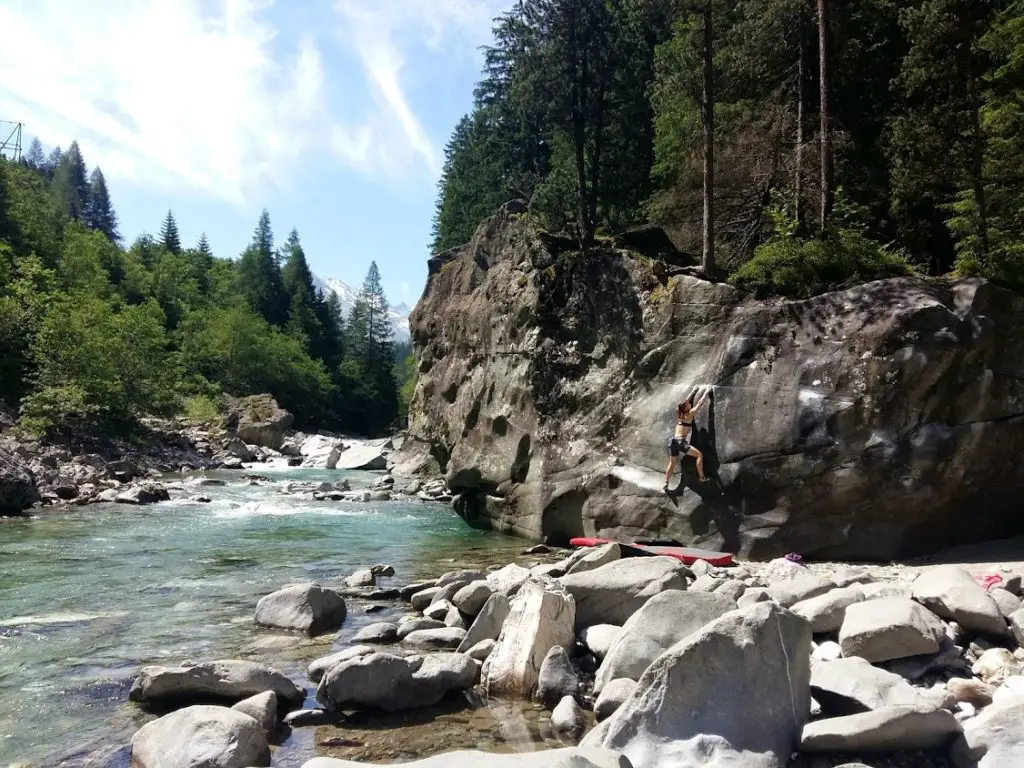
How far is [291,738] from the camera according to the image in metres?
6.15

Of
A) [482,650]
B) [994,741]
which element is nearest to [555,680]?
[482,650]

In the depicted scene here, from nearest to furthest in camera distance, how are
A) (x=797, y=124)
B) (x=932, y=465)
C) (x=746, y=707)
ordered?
(x=746, y=707), (x=932, y=465), (x=797, y=124)

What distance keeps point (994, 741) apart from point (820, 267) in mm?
10703

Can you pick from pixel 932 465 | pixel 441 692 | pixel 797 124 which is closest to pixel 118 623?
pixel 441 692

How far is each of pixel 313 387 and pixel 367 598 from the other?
71.1 meters

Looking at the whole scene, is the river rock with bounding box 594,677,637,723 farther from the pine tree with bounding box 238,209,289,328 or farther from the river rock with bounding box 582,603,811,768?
the pine tree with bounding box 238,209,289,328

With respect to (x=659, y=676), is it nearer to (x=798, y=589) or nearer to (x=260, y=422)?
(x=798, y=589)

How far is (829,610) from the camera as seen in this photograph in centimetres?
736

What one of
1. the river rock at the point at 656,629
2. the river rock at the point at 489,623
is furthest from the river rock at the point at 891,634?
the river rock at the point at 489,623

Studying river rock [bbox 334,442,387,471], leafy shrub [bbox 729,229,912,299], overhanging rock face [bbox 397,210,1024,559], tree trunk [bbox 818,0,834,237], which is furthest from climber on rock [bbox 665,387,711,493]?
river rock [bbox 334,442,387,471]

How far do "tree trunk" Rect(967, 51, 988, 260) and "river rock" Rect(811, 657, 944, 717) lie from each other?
11951 mm

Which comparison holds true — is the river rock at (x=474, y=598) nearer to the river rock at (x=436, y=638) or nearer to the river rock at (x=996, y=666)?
Result: the river rock at (x=436, y=638)

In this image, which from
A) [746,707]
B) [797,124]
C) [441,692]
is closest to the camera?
[746,707]

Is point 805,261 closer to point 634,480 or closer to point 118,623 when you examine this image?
point 634,480
